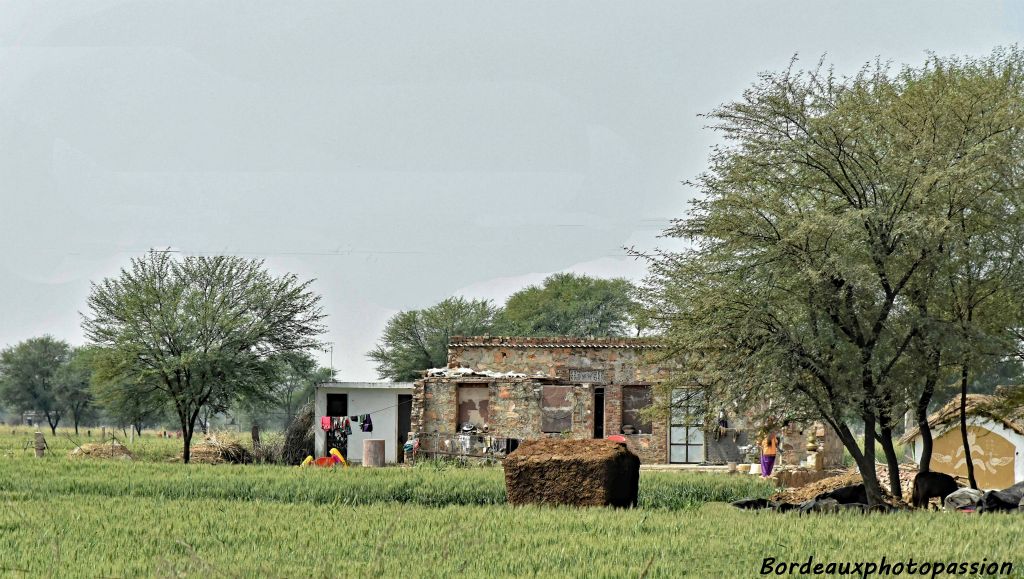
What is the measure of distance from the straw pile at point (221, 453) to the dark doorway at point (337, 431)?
287cm

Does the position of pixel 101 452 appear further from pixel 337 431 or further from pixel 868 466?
pixel 868 466

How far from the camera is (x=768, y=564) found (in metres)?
12.9

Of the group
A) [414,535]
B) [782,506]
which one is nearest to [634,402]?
[782,506]

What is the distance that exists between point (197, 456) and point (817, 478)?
65.4ft

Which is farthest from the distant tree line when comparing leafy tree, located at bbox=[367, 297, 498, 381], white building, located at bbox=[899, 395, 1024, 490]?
white building, located at bbox=[899, 395, 1024, 490]

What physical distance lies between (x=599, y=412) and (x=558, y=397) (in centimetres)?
185

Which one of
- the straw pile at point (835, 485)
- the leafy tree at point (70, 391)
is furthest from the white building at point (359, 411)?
the leafy tree at point (70, 391)

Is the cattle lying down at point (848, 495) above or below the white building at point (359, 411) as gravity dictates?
below

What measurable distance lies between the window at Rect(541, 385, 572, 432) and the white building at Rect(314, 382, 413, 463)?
5002 millimetres

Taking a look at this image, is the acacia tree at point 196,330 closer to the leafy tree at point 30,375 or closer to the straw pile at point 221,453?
the straw pile at point 221,453

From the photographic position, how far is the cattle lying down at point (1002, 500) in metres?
20.2

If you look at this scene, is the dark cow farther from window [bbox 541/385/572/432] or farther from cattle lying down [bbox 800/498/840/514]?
window [bbox 541/385/572/432]

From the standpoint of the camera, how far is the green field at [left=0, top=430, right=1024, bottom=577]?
12.5 m

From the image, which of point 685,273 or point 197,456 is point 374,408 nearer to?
point 197,456
